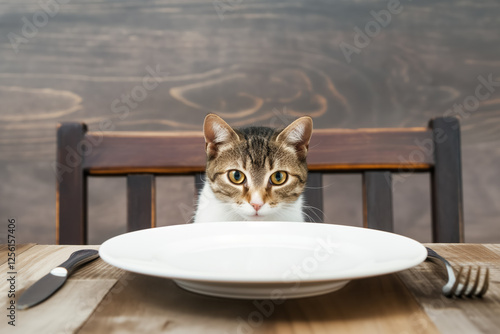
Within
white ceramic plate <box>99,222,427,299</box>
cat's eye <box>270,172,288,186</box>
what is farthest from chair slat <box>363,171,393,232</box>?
white ceramic plate <box>99,222,427,299</box>

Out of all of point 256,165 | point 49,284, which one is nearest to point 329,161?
point 256,165

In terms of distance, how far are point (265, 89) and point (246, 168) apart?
29.3 inches

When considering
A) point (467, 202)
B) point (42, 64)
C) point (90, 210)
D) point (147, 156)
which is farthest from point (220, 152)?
point (467, 202)

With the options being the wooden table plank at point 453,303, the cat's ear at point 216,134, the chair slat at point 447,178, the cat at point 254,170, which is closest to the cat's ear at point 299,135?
the cat at point 254,170

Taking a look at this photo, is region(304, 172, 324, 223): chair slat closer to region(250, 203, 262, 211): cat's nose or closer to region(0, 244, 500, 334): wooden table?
region(250, 203, 262, 211): cat's nose

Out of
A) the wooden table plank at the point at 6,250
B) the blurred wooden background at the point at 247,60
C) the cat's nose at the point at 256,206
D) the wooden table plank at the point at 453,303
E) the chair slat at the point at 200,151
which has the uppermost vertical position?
the blurred wooden background at the point at 247,60

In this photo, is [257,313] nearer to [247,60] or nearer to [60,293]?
[60,293]

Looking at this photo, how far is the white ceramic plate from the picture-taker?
0.44m

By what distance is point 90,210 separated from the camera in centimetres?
174

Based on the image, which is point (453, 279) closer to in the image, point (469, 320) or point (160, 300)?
point (469, 320)

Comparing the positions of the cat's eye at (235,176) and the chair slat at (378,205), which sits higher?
the cat's eye at (235,176)

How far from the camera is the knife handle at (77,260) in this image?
1.85ft

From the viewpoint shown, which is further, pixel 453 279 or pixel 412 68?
pixel 412 68

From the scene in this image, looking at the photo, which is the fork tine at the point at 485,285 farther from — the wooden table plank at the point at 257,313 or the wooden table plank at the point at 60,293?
the wooden table plank at the point at 60,293
